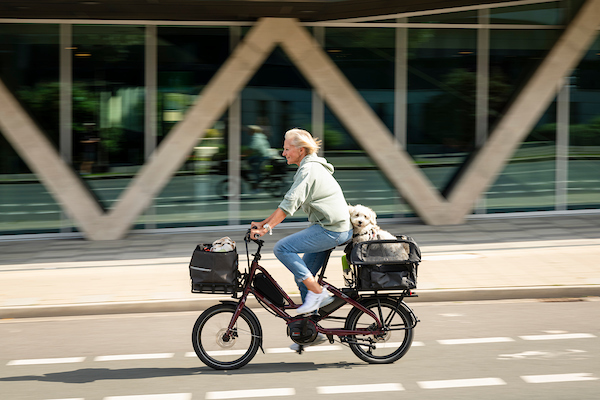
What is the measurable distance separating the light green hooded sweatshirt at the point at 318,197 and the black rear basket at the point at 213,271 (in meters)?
0.59

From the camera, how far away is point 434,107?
1356 cm

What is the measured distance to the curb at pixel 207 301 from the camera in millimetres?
7730

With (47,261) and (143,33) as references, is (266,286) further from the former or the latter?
(143,33)

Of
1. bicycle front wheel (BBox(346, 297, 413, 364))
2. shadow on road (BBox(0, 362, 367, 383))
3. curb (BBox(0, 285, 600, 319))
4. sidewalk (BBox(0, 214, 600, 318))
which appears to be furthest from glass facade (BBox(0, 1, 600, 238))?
bicycle front wheel (BBox(346, 297, 413, 364))

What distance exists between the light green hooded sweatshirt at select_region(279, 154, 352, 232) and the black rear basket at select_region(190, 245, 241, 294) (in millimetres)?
587

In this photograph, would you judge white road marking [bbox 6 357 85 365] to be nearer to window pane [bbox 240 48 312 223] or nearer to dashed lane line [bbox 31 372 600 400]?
dashed lane line [bbox 31 372 600 400]

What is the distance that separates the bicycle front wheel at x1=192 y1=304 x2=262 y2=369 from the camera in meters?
5.75

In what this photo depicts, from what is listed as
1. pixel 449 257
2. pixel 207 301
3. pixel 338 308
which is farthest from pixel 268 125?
pixel 338 308

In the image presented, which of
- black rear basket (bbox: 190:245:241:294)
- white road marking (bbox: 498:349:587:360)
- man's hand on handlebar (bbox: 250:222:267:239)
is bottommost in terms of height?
white road marking (bbox: 498:349:587:360)

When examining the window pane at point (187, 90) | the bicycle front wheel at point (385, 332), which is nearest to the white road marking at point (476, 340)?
the bicycle front wheel at point (385, 332)

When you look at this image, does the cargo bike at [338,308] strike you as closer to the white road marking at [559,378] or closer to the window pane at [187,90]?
the white road marking at [559,378]

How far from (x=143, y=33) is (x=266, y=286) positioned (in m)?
8.14

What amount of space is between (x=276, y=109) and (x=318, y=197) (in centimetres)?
768

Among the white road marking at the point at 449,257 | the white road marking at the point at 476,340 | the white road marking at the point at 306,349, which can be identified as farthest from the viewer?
the white road marking at the point at 449,257
